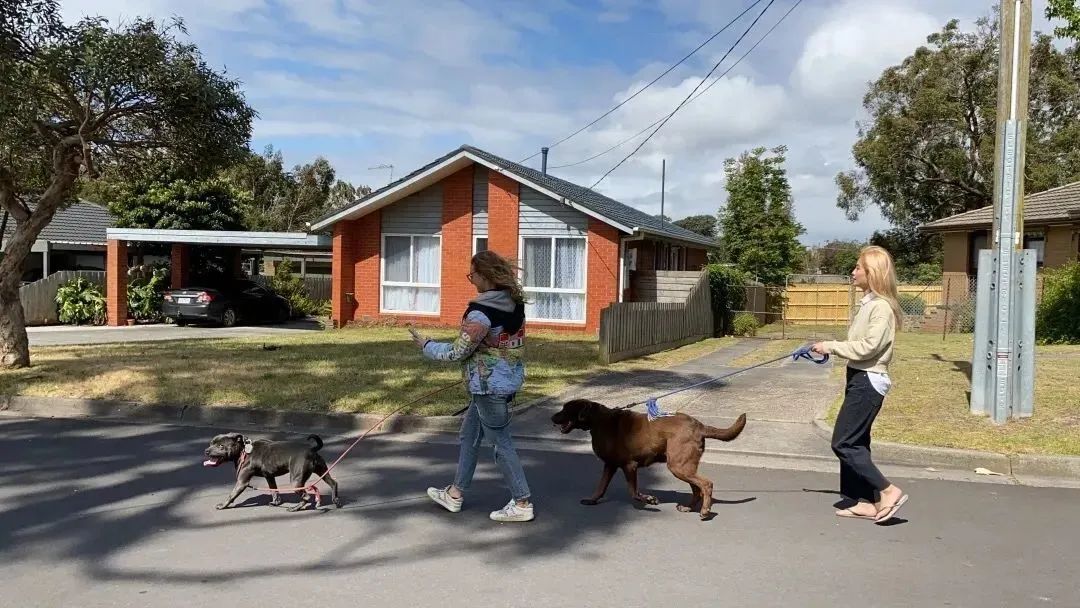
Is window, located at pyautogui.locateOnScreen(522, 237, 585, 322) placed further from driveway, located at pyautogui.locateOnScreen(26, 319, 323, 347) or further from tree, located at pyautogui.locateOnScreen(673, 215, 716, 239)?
tree, located at pyautogui.locateOnScreen(673, 215, 716, 239)

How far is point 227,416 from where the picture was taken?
30.7ft

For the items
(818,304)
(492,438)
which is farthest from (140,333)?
(818,304)

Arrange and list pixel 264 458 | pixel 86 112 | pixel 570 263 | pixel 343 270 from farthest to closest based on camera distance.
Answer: pixel 343 270 → pixel 570 263 → pixel 86 112 → pixel 264 458

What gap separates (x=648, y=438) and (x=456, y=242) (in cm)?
1608

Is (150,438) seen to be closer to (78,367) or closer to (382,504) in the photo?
(382,504)

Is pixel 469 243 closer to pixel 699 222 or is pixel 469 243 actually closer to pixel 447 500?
pixel 447 500

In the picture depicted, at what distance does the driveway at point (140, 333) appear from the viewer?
1770 cm

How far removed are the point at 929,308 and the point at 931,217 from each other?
1835cm

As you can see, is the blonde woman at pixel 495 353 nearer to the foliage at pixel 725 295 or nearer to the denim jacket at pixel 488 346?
the denim jacket at pixel 488 346

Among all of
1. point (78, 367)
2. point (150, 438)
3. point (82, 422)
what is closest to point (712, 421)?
point (150, 438)

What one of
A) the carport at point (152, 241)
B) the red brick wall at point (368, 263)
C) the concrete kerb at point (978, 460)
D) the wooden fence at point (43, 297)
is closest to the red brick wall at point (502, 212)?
the red brick wall at point (368, 263)

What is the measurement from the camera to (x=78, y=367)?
11.6 meters

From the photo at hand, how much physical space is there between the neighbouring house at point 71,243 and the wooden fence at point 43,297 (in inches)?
106

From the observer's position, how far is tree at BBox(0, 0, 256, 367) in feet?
34.2
